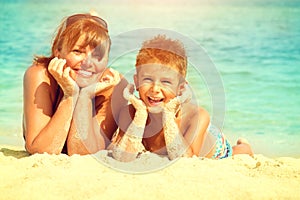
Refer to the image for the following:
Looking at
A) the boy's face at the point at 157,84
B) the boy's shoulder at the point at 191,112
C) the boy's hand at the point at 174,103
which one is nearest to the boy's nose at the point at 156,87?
the boy's face at the point at 157,84

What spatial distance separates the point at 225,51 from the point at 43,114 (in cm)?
879

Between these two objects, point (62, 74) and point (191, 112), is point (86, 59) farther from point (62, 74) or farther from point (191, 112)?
point (191, 112)

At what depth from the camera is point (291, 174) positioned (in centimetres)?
341

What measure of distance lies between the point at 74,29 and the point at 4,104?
3.24m

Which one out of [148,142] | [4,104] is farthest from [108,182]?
[4,104]

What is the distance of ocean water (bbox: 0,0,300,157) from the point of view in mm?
6096

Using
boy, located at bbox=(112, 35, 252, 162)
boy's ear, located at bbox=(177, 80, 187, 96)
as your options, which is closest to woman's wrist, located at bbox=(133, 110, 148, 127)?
boy, located at bbox=(112, 35, 252, 162)

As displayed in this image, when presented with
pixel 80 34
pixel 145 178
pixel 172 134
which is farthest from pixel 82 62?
pixel 145 178

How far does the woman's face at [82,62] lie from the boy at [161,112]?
29cm

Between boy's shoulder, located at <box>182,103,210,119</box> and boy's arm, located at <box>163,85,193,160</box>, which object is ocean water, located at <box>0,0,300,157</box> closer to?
boy's shoulder, located at <box>182,103,210,119</box>

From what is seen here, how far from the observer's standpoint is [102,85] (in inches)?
150

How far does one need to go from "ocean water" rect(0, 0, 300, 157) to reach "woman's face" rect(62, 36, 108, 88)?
5.56 feet

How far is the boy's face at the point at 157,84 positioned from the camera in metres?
3.70

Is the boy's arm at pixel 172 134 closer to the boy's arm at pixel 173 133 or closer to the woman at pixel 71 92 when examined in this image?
the boy's arm at pixel 173 133
